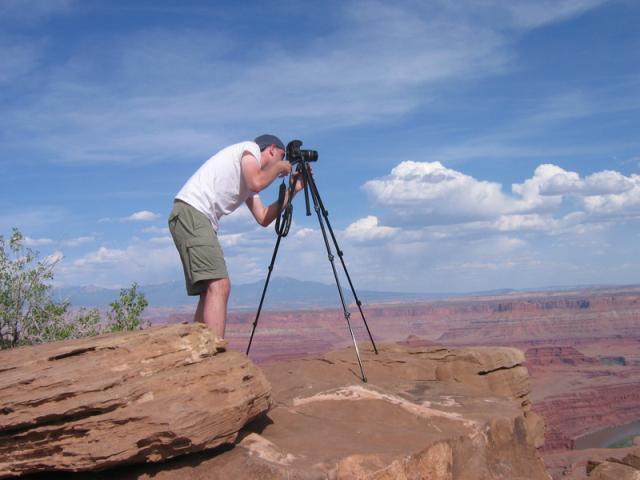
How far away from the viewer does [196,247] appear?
16.8 feet

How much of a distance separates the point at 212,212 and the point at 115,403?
184cm

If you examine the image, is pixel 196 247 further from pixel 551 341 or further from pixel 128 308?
pixel 551 341

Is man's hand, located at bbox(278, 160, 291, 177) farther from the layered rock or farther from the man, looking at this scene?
the layered rock

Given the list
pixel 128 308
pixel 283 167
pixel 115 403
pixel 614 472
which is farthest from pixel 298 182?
pixel 128 308

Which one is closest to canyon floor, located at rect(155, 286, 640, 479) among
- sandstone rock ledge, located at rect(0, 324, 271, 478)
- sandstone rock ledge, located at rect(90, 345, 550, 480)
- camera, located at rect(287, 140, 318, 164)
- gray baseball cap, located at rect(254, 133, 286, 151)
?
sandstone rock ledge, located at rect(90, 345, 550, 480)

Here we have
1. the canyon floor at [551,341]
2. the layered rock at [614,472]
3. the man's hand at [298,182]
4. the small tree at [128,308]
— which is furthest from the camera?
the canyon floor at [551,341]

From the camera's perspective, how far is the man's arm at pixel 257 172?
207 inches

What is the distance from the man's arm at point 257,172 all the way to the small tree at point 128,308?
7701mm

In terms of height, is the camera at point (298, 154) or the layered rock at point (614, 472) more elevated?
the camera at point (298, 154)

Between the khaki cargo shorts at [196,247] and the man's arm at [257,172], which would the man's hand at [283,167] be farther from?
the khaki cargo shorts at [196,247]

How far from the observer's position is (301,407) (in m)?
5.58

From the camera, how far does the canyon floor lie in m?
52.8

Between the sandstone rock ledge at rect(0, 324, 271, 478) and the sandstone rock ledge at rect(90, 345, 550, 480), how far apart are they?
0.24 meters

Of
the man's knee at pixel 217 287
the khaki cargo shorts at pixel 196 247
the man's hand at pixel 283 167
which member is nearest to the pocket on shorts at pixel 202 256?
the khaki cargo shorts at pixel 196 247
